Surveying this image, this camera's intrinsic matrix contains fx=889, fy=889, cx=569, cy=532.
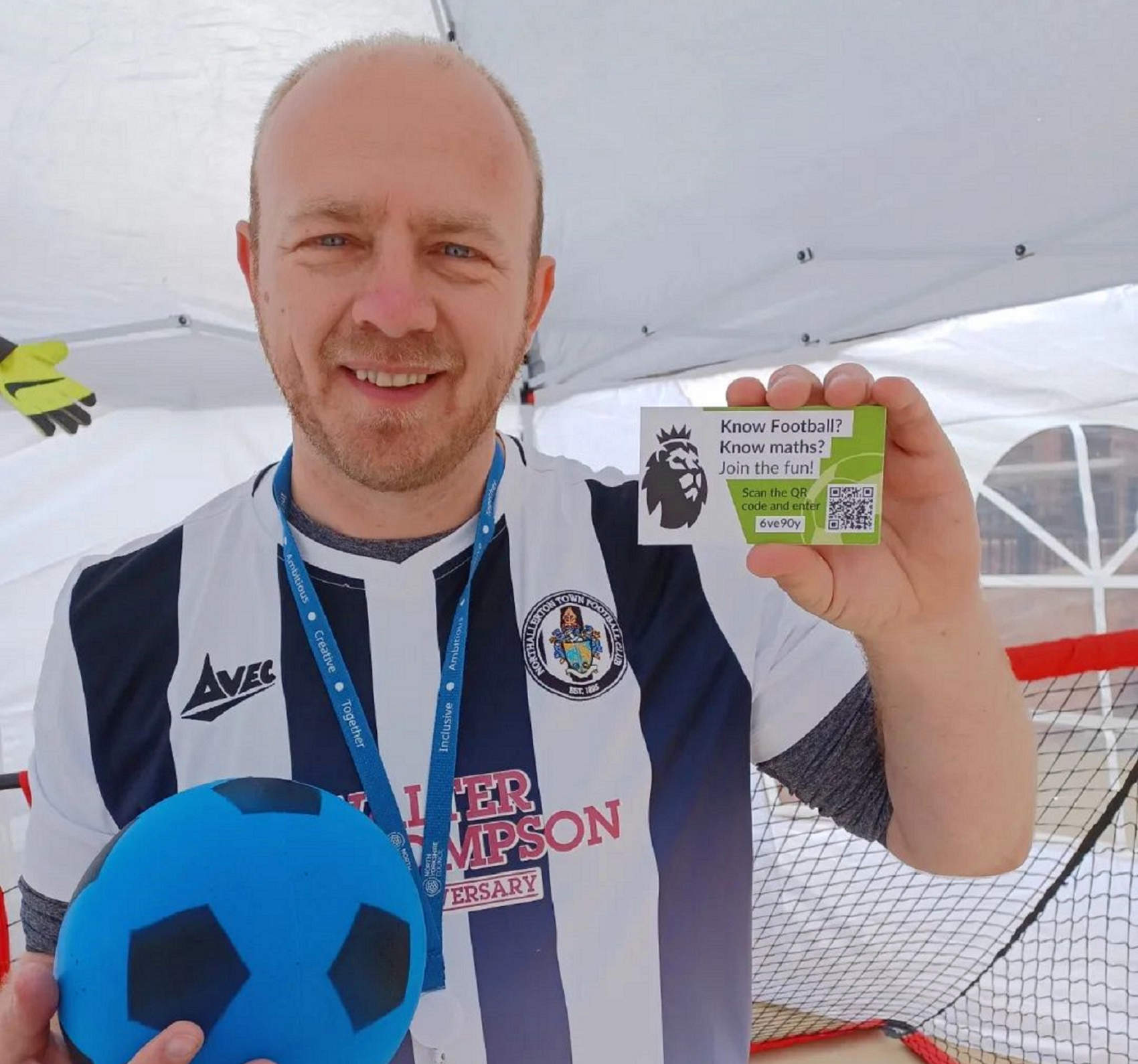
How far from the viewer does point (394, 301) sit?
101 cm

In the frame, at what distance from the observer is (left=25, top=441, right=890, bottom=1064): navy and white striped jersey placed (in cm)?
104

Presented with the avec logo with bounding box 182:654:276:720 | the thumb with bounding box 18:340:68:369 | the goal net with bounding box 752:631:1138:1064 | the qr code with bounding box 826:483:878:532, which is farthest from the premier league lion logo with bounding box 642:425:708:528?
the thumb with bounding box 18:340:68:369

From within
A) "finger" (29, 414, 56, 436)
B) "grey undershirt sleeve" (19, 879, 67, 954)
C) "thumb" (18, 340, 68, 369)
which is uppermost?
"thumb" (18, 340, 68, 369)

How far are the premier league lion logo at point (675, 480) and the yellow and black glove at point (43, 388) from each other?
2982 millimetres

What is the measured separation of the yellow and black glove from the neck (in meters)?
2.52

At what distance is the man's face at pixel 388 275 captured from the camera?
102 cm

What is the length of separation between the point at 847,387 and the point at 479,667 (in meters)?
0.55

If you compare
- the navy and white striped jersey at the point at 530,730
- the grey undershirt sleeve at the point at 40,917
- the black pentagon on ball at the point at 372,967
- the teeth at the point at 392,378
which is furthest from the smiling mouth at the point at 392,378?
the grey undershirt sleeve at the point at 40,917

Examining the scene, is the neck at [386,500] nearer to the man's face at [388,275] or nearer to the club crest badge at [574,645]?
the man's face at [388,275]

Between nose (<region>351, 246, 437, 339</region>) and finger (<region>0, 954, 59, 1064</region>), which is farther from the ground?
nose (<region>351, 246, 437, 339</region>)

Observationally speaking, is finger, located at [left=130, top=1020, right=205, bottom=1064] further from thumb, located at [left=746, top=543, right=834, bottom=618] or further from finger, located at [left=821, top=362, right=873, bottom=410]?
finger, located at [left=821, top=362, right=873, bottom=410]

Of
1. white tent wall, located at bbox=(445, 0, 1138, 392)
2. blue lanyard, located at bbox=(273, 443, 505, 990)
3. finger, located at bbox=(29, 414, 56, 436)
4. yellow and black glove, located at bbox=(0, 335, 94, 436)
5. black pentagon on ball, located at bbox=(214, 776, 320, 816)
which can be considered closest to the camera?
black pentagon on ball, located at bbox=(214, 776, 320, 816)

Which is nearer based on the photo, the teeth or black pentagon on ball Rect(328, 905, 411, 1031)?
black pentagon on ball Rect(328, 905, 411, 1031)

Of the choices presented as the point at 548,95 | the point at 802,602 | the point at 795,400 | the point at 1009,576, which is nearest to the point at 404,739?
the point at 802,602
